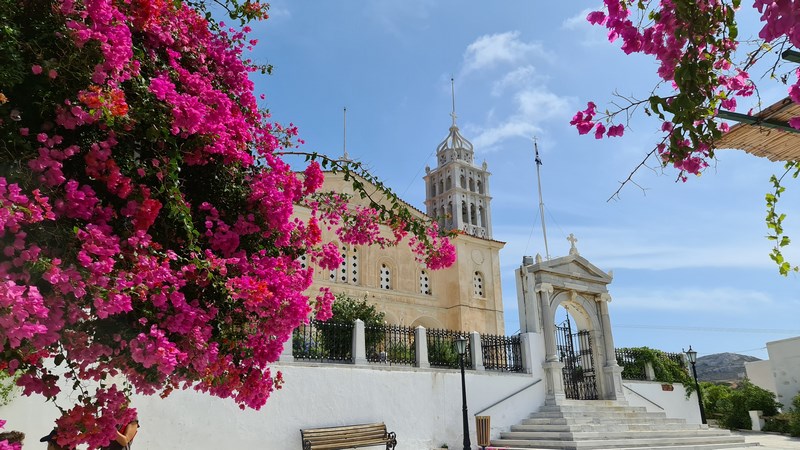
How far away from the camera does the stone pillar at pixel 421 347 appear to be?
13492mm

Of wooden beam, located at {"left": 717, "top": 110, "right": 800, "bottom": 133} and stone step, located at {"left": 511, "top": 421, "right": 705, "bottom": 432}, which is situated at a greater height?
wooden beam, located at {"left": 717, "top": 110, "right": 800, "bottom": 133}

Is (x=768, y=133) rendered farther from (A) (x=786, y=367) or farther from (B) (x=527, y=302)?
(A) (x=786, y=367)

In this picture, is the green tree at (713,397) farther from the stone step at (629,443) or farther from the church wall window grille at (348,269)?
the church wall window grille at (348,269)

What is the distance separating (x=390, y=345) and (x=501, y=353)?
11.6 feet

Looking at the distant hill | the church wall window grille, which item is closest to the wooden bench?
the church wall window grille

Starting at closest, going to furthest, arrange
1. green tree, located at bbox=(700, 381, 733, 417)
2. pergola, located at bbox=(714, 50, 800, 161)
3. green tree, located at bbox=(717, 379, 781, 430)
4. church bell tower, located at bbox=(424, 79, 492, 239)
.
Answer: pergola, located at bbox=(714, 50, 800, 161) < green tree, located at bbox=(717, 379, 781, 430) < green tree, located at bbox=(700, 381, 733, 417) < church bell tower, located at bbox=(424, 79, 492, 239)

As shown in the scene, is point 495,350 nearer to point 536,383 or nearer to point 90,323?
point 536,383

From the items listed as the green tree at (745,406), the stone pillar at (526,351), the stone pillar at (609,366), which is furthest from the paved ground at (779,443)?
the stone pillar at (526,351)

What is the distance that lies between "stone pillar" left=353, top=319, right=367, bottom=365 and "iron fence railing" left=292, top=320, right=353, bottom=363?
0.14 metres

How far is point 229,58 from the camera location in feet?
17.0

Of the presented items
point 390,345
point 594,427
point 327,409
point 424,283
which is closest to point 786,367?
point 594,427

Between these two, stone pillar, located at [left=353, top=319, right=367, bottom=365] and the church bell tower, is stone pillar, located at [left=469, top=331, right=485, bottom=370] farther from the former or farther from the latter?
the church bell tower

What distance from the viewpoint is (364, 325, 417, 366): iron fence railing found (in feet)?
43.8

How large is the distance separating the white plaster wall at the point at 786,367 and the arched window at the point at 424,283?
15819 mm
